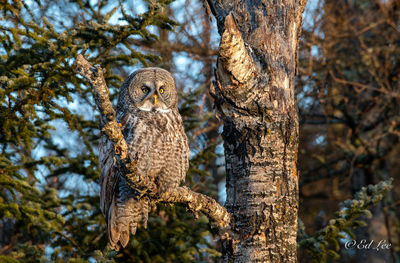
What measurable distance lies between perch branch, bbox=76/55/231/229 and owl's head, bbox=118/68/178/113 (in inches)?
56.2

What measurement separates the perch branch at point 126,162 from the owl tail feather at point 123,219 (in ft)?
4.08

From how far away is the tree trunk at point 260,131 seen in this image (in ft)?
8.95

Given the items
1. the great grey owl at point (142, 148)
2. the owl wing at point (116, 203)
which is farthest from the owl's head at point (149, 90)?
the owl wing at point (116, 203)

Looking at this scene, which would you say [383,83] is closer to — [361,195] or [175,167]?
[361,195]

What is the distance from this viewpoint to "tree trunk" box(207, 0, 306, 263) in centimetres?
273

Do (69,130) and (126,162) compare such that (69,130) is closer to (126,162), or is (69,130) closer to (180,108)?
→ (180,108)

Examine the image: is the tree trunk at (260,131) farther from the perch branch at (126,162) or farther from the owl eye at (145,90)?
the owl eye at (145,90)

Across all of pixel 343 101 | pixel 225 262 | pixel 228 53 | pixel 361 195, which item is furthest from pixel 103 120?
pixel 343 101

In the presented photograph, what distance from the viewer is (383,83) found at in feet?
23.0

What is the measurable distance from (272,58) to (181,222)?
8.47ft

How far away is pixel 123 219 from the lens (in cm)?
413

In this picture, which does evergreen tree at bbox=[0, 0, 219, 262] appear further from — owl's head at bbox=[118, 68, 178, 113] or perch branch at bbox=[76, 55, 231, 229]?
perch branch at bbox=[76, 55, 231, 229]

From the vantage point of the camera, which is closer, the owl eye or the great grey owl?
the great grey owl

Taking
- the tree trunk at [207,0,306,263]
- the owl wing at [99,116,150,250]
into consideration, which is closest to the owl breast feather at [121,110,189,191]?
the owl wing at [99,116,150,250]
